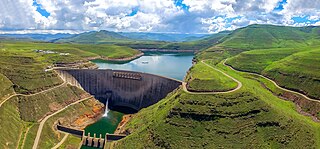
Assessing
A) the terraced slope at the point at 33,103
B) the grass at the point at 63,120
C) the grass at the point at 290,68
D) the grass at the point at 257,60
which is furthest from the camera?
the grass at the point at 257,60

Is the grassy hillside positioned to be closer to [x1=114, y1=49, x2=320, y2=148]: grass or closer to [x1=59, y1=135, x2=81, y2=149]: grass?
[x1=114, y1=49, x2=320, y2=148]: grass

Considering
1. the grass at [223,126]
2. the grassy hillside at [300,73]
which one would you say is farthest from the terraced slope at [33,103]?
the grassy hillside at [300,73]

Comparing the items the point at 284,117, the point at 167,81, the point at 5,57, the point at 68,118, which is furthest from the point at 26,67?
the point at 284,117

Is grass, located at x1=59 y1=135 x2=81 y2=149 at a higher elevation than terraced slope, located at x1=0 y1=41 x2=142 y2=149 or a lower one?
lower

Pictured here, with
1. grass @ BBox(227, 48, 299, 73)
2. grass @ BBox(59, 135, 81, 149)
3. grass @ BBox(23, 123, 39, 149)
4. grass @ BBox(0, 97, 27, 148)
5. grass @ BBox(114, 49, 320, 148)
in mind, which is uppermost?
grass @ BBox(227, 48, 299, 73)

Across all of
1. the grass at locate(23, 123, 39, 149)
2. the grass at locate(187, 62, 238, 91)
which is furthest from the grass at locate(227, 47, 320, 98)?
the grass at locate(23, 123, 39, 149)

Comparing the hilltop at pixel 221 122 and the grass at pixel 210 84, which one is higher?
the grass at pixel 210 84

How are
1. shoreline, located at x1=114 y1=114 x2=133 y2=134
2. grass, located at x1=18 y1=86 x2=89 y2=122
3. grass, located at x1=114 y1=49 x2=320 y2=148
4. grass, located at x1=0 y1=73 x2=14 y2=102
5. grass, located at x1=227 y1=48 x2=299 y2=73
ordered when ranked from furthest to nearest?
grass, located at x1=227 y1=48 x2=299 y2=73 → grass, located at x1=0 y1=73 x2=14 y2=102 → grass, located at x1=18 y1=86 x2=89 y2=122 → shoreline, located at x1=114 y1=114 x2=133 y2=134 → grass, located at x1=114 y1=49 x2=320 y2=148

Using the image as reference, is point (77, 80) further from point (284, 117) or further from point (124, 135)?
point (284, 117)

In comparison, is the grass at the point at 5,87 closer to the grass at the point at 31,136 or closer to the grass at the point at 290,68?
the grass at the point at 31,136
